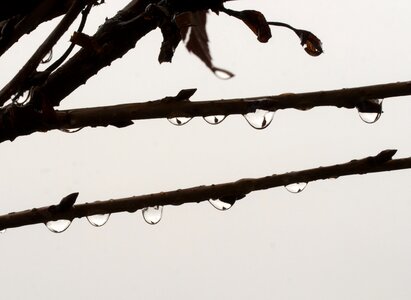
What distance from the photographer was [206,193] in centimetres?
83

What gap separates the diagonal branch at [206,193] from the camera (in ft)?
2.72

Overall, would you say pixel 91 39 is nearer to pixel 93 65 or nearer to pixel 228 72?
pixel 93 65

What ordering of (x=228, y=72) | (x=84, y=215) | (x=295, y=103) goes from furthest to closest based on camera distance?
(x=84, y=215) → (x=295, y=103) → (x=228, y=72)

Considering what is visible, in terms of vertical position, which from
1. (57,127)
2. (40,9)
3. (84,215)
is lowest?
(84,215)

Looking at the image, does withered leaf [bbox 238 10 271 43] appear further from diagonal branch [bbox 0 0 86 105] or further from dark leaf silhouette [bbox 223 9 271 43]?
diagonal branch [bbox 0 0 86 105]

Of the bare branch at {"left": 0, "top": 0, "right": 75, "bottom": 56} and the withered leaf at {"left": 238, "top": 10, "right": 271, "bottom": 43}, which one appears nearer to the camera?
the bare branch at {"left": 0, "top": 0, "right": 75, "bottom": 56}

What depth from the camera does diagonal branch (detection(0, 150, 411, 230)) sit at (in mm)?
828

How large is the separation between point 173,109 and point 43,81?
8.3 inches

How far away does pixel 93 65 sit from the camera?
0.80m

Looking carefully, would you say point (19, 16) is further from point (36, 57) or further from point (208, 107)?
point (208, 107)

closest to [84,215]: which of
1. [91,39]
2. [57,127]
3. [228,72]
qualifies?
[57,127]

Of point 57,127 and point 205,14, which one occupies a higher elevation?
point 205,14

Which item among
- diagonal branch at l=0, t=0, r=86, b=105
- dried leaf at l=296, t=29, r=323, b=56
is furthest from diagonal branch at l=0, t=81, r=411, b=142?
dried leaf at l=296, t=29, r=323, b=56

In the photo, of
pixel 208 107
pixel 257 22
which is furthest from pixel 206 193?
pixel 257 22
